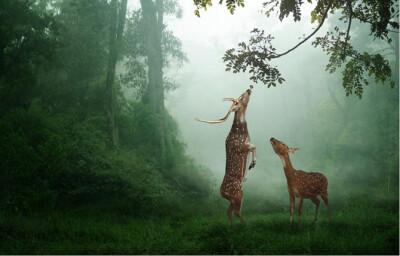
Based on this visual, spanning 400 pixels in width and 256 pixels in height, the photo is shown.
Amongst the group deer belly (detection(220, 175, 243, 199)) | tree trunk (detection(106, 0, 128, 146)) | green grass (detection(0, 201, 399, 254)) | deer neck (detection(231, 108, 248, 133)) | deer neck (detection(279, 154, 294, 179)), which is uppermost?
tree trunk (detection(106, 0, 128, 146))

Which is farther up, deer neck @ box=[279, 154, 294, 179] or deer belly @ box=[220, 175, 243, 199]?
deer neck @ box=[279, 154, 294, 179]

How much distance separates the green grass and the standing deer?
1.31 feet

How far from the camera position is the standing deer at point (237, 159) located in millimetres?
4754

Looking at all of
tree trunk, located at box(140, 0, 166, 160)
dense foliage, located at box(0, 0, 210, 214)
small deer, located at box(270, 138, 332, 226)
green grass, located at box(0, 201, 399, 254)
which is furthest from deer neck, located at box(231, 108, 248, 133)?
tree trunk, located at box(140, 0, 166, 160)

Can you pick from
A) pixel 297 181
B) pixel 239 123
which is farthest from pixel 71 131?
pixel 297 181

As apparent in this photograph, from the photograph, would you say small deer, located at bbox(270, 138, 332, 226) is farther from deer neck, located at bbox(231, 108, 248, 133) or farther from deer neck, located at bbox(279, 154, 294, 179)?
deer neck, located at bbox(231, 108, 248, 133)

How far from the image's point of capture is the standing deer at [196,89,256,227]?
4754 millimetres

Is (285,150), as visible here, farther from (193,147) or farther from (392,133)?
(193,147)

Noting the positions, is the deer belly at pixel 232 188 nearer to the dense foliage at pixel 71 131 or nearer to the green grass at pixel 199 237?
the green grass at pixel 199 237

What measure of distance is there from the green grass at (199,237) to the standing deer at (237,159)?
399mm

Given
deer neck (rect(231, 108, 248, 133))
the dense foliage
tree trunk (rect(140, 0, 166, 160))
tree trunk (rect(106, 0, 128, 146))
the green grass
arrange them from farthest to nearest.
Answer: tree trunk (rect(140, 0, 166, 160)) < tree trunk (rect(106, 0, 128, 146)) < the dense foliage < deer neck (rect(231, 108, 248, 133)) < the green grass

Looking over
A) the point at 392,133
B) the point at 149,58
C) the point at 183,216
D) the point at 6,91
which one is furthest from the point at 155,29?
the point at 392,133

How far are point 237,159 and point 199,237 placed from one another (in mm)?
1204

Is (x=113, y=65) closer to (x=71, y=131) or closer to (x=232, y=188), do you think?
(x=71, y=131)
